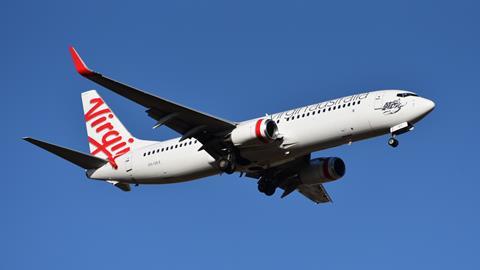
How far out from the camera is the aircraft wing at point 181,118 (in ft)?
146

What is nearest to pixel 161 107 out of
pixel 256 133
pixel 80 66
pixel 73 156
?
pixel 256 133

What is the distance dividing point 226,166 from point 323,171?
7151 millimetres

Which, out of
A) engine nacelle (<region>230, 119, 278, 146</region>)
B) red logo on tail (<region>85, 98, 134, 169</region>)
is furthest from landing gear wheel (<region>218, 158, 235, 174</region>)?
red logo on tail (<region>85, 98, 134, 169</region>)

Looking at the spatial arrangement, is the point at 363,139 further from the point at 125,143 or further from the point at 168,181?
the point at 125,143

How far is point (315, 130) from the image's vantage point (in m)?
46.2

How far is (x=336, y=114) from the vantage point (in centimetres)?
4612

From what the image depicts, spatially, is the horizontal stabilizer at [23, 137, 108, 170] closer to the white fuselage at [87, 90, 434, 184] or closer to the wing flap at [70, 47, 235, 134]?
the white fuselage at [87, 90, 434, 184]

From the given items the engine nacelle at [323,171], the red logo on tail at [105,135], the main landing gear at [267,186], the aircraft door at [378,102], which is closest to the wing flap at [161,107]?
the main landing gear at [267,186]

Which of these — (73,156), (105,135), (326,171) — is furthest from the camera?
(105,135)

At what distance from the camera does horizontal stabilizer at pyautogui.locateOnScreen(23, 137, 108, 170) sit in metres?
47.4

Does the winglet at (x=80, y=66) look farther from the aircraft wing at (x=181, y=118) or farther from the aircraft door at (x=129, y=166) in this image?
the aircraft door at (x=129, y=166)

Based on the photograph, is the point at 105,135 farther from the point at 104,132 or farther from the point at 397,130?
the point at 397,130

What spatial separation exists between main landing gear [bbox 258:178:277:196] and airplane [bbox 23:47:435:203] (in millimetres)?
Result: 62

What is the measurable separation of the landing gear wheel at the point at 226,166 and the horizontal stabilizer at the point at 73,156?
8950 millimetres
